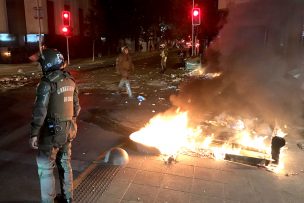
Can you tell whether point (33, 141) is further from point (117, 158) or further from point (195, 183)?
point (195, 183)

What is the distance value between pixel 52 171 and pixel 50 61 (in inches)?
48.6

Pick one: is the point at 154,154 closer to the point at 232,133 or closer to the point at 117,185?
the point at 117,185

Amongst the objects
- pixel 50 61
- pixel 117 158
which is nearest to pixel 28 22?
pixel 117 158

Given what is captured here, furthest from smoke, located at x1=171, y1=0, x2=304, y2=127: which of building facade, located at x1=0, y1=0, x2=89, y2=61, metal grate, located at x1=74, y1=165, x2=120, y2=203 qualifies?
building facade, located at x1=0, y1=0, x2=89, y2=61

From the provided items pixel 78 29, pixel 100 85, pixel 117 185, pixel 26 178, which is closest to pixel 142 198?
pixel 117 185

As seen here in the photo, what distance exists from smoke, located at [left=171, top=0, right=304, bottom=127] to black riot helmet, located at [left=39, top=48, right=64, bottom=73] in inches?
183

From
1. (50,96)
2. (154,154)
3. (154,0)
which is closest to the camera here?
(50,96)

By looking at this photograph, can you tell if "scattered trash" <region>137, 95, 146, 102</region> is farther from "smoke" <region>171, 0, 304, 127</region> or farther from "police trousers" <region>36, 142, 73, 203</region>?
"police trousers" <region>36, 142, 73, 203</region>

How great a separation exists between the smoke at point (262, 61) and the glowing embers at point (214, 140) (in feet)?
4.23

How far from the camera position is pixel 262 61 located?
26.0 feet

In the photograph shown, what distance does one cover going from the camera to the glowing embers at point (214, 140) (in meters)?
5.52

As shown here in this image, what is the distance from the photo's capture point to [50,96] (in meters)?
3.50

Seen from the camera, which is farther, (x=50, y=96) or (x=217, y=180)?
(x=217, y=180)

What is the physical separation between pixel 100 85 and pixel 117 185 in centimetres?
1066
